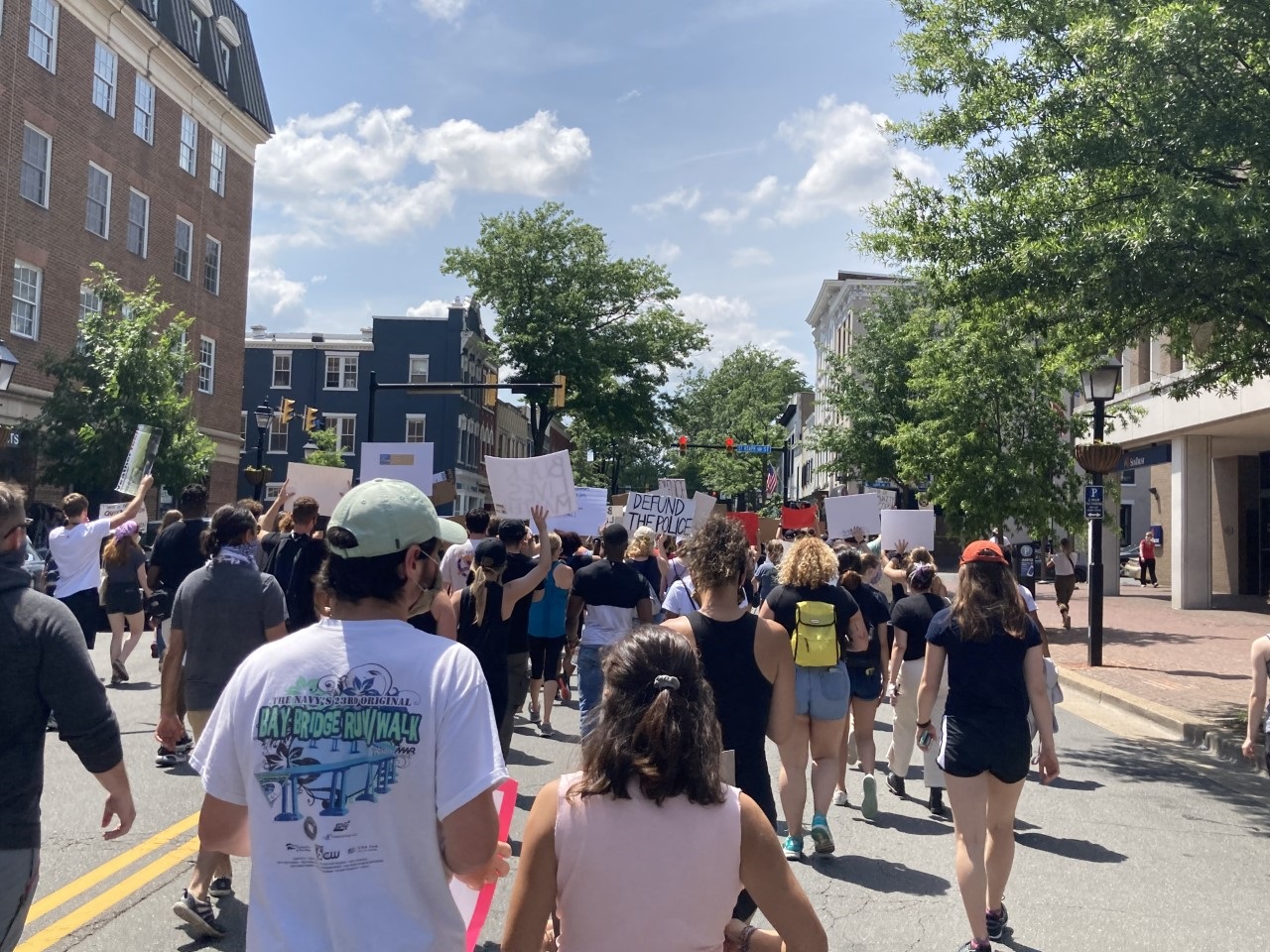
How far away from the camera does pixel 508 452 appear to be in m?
80.4

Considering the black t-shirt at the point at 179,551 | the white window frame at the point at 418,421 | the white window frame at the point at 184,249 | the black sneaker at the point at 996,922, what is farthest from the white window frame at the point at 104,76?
the white window frame at the point at 418,421

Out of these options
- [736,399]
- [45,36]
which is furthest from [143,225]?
[736,399]

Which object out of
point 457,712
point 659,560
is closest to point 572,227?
point 659,560

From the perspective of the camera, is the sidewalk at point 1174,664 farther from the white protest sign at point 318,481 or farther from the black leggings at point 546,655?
the white protest sign at point 318,481

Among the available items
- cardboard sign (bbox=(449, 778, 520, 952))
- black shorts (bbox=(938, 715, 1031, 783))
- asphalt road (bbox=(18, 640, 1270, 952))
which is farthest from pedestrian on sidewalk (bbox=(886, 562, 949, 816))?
cardboard sign (bbox=(449, 778, 520, 952))

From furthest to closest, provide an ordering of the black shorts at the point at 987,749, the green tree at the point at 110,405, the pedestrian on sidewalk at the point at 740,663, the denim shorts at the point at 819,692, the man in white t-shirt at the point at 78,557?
1. the green tree at the point at 110,405
2. the man in white t-shirt at the point at 78,557
3. the denim shorts at the point at 819,692
4. the black shorts at the point at 987,749
5. the pedestrian on sidewalk at the point at 740,663

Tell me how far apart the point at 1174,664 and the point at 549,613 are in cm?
1055

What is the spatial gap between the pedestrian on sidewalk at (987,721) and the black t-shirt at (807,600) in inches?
52.6

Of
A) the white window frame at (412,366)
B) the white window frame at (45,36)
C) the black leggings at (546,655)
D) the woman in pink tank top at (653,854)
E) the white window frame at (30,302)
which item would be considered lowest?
the black leggings at (546,655)

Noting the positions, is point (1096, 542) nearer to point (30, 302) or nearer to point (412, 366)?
point (30, 302)

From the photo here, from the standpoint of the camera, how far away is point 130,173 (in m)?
Result: 32.0

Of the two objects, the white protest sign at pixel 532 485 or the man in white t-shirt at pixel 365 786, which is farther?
the white protest sign at pixel 532 485

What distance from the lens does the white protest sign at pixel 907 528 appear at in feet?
43.3

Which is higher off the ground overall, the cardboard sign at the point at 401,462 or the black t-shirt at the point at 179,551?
the cardboard sign at the point at 401,462
